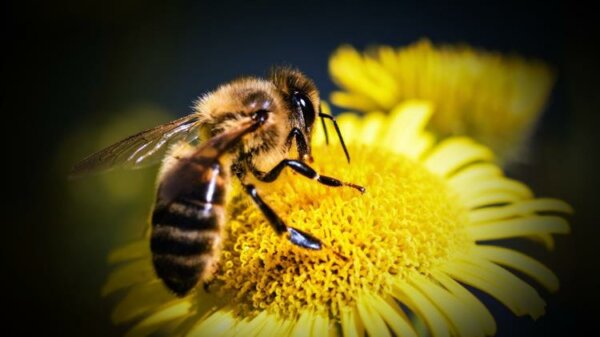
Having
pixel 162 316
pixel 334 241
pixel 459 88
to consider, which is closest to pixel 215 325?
pixel 162 316

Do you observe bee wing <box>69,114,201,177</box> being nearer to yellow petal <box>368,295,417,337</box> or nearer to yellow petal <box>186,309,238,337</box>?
yellow petal <box>186,309,238,337</box>

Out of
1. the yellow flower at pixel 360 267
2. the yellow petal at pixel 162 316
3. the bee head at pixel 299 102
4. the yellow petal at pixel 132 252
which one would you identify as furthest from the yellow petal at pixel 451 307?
the yellow petal at pixel 132 252

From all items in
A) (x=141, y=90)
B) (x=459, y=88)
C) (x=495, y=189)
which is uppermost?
(x=141, y=90)

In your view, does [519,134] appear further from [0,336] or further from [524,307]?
[0,336]

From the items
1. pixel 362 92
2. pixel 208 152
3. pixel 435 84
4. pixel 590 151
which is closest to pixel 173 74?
pixel 362 92

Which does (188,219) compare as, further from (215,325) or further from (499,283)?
(499,283)

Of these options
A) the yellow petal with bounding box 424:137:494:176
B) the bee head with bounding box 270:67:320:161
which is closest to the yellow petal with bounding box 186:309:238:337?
the bee head with bounding box 270:67:320:161
